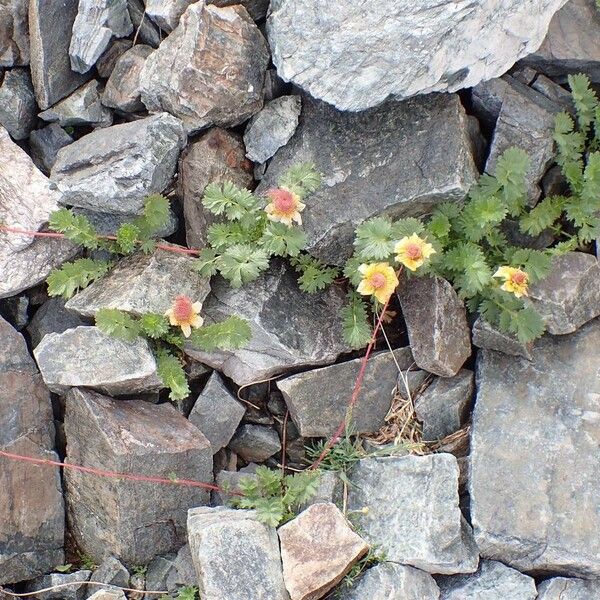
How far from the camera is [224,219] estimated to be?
547 centimetres

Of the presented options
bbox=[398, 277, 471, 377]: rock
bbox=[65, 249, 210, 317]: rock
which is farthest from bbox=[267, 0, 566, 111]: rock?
bbox=[65, 249, 210, 317]: rock

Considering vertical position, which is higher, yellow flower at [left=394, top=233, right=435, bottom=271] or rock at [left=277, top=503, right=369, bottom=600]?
yellow flower at [left=394, top=233, right=435, bottom=271]

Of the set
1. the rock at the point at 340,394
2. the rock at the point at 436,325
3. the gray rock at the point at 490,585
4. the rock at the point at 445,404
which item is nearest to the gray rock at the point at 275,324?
the rock at the point at 340,394

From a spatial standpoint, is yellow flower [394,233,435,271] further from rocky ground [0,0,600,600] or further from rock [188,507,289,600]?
rock [188,507,289,600]

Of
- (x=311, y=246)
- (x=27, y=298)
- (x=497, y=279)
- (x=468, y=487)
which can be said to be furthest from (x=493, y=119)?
(x=27, y=298)

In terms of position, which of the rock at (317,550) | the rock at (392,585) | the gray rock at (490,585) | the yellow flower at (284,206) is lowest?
the gray rock at (490,585)

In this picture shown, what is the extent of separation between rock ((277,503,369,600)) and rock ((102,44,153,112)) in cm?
273

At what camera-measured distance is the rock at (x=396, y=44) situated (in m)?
4.74

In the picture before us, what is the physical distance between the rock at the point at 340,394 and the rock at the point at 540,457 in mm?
574

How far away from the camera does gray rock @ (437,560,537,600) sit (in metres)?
4.99

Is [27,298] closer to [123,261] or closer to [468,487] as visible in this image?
[123,261]

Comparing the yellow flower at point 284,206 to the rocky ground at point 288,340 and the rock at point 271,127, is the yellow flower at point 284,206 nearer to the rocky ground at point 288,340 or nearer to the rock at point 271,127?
the rocky ground at point 288,340

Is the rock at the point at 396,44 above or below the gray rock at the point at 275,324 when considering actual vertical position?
above

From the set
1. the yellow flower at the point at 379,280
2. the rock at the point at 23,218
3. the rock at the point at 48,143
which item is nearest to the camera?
the yellow flower at the point at 379,280
